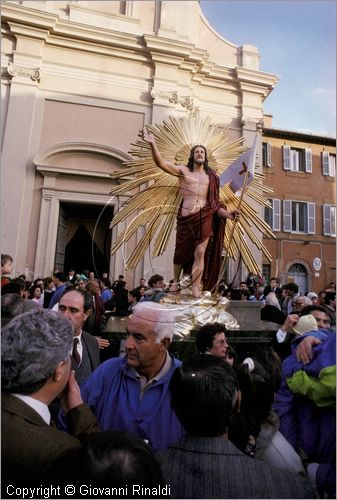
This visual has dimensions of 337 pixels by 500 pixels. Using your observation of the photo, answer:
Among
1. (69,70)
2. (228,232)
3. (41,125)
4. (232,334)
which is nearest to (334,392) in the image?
(232,334)

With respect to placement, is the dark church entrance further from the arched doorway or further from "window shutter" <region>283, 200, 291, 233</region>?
the arched doorway

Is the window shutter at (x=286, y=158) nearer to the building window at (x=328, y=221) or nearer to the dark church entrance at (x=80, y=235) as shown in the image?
the building window at (x=328, y=221)

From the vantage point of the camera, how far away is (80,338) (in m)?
2.35

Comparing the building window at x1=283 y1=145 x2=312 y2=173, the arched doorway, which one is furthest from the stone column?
the arched doorway

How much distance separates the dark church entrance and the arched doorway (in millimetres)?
9365

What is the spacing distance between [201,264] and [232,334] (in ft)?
3.10

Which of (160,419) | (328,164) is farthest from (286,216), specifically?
(160,419)

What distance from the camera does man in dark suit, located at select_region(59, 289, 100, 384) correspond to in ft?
7.29

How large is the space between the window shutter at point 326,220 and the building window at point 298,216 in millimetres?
596

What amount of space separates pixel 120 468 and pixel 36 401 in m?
0.41

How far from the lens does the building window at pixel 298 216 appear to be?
17078mm

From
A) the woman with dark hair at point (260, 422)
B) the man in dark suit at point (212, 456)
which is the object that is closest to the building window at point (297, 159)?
the woman with dark hair at point (260, 422)

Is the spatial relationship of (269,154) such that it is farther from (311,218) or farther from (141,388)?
(141,388)

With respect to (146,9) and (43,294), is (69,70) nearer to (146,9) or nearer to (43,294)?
(146,9)
